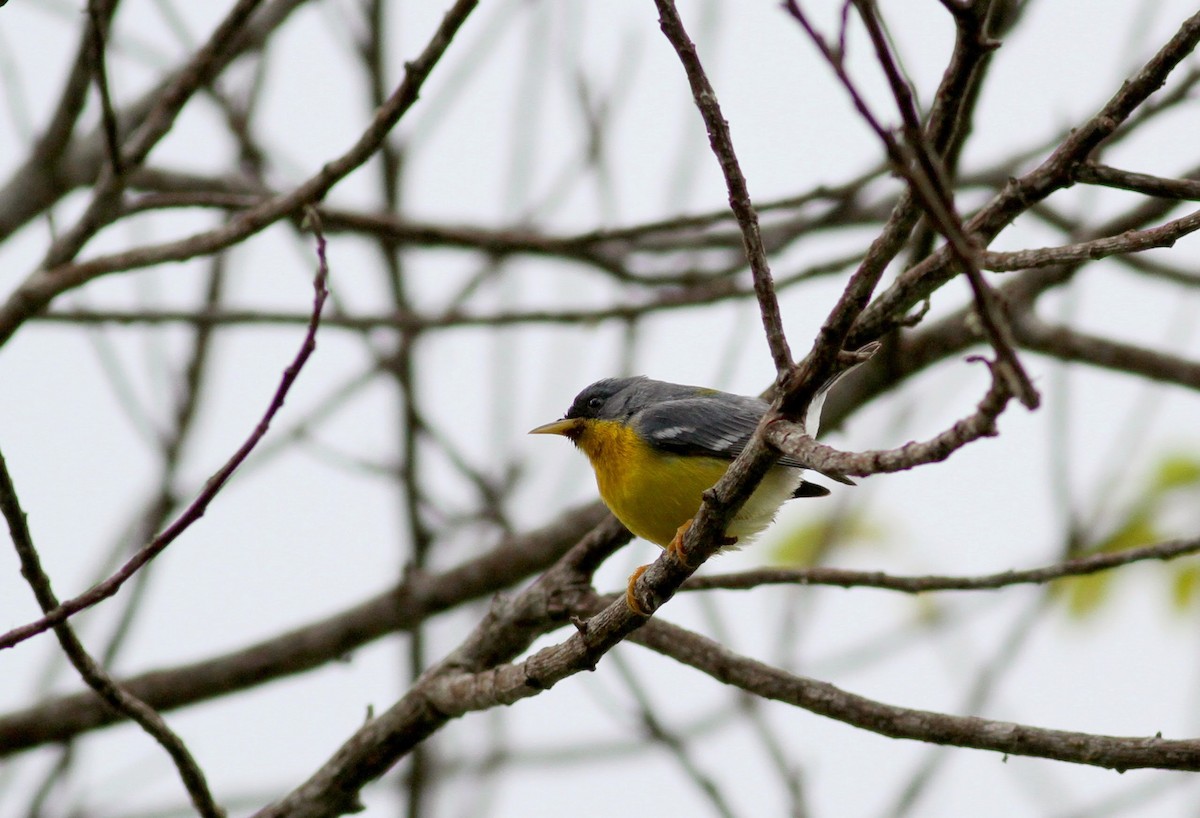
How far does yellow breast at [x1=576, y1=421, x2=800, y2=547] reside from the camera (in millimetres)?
4758

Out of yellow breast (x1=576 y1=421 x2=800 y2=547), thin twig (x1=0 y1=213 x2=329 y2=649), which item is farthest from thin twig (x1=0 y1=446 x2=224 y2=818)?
yellow breast (x1=576 y1=421 x2=800 y2=547)

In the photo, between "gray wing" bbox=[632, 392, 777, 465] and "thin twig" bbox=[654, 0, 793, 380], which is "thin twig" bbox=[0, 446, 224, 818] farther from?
"gray wing" bbox=[632, 392, 777, 465]

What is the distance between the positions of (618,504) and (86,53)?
2826 mm

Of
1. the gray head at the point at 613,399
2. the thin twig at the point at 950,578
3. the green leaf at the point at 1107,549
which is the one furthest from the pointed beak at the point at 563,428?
the green leaf at the point at 1107,549

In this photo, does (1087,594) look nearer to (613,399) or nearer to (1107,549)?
(1107,549)

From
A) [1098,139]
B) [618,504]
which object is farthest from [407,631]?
[1098,139]

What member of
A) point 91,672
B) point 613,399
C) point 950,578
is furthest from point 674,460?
point 91,672

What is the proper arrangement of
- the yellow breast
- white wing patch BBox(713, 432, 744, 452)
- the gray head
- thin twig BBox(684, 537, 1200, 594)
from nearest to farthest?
thin twig BBox(684, 537, 1200, 594), the yellow breast, white wing patch BBox(713, 432, 744, 452), the gray head

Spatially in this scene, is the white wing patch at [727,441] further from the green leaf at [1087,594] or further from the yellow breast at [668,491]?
the green leaf at [1087,594]

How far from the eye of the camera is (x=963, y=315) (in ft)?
19.5

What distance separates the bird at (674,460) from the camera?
4.78 metres

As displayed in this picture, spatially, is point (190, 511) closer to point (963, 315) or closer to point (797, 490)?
point (797, 490)

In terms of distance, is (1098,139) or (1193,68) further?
(1193,68)

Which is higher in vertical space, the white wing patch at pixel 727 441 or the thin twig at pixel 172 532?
the white wing patch at pixel 727 441
